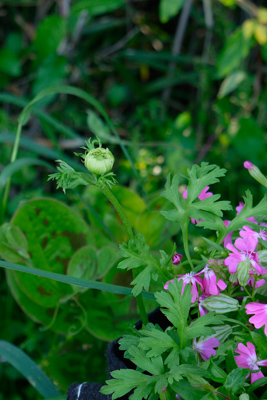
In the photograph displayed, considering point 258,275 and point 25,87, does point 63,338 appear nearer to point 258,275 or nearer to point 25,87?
point 258,275

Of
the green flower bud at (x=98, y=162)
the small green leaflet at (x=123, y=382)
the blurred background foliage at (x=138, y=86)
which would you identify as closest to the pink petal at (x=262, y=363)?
the small green leaflet at (x=123, y=382)

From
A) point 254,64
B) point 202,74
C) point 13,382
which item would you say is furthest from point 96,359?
point 254,64

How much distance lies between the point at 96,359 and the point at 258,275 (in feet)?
1.39

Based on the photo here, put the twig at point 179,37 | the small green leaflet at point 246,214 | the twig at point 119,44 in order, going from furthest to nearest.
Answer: the twig at point 119,44 → the twig at point 179,37 → the small green leaflet at point 246,214

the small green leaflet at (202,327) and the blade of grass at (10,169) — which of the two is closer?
the small green leaflet at (202,327)

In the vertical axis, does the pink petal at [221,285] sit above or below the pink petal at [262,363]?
above

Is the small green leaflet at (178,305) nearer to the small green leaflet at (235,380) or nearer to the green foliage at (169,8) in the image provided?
the small green leaflet at (235,380)

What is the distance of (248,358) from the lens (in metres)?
0.39

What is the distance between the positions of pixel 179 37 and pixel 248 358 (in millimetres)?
1569

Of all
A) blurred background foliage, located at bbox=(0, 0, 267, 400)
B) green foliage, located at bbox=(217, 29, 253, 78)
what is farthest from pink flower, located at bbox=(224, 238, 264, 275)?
green foliage, located at bbox=(217, 29, 253, 78)

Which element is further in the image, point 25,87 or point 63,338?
point 25,87

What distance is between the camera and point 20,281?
731mm

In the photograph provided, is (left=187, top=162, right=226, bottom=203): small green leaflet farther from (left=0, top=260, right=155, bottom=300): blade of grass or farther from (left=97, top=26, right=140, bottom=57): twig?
(left=97, top=26, right=140, bottom=57): twig

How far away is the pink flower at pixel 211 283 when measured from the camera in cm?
41
